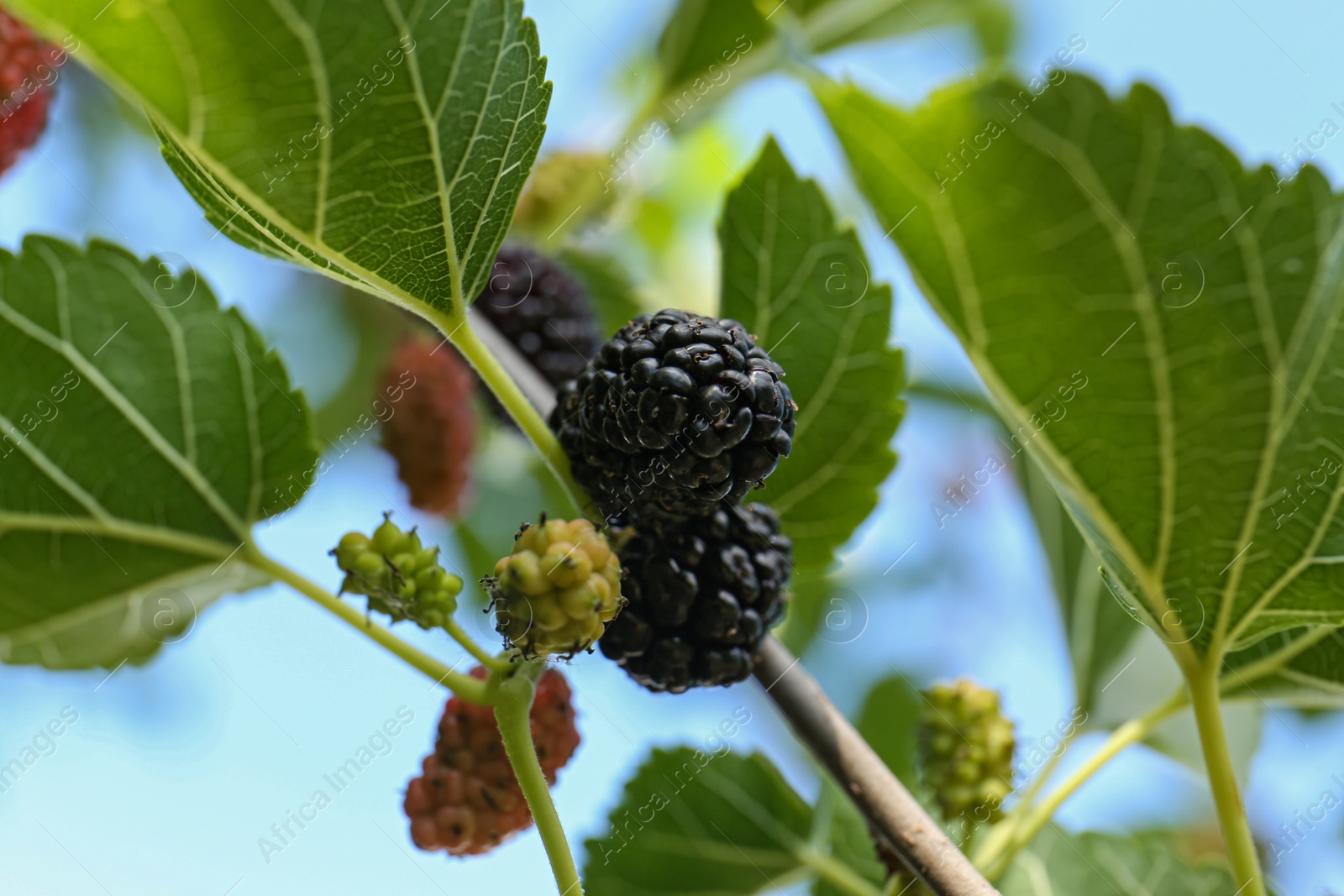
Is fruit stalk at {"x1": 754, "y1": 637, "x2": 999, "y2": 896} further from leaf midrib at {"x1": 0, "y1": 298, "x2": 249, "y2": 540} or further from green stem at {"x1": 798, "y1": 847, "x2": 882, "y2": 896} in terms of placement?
leaf midrib at {"x1": 0, "y1": 298, "x2": 249, "y2": 540}

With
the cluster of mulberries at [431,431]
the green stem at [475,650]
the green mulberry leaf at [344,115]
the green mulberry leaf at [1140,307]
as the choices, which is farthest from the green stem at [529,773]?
the cluster of mulberries at [431,431]

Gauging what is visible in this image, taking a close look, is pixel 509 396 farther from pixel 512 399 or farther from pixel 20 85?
pixel 20 85

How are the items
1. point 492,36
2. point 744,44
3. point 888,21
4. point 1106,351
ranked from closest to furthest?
point 492,36 < point 1106,351 < point 744,44 < point 888,21

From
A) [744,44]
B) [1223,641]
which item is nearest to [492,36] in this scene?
[1223,641]

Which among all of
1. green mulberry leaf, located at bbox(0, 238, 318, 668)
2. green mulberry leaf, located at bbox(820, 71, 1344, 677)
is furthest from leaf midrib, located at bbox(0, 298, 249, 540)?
green mulberry leaf, located at bbox(820, 71, 1344, 677)

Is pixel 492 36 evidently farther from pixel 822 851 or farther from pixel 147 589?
pixel 822 851

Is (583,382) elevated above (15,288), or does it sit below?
above

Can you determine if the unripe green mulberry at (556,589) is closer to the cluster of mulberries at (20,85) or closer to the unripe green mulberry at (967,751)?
the unripe green mulberry at (967,751)
